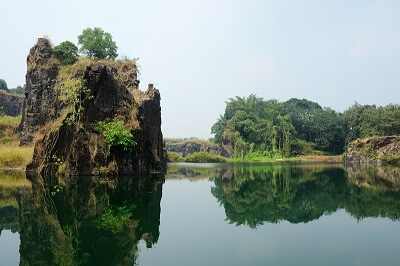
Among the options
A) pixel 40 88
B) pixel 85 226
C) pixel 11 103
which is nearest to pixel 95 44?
pixel 40 88

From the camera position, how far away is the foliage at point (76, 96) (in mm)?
19953

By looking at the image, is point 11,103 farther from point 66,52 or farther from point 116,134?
point 116,134

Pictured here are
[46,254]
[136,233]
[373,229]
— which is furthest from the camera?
[373,229]

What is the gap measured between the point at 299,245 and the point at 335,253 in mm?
683

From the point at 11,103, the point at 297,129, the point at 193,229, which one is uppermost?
the point at 11,103

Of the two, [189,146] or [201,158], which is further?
[189,146]

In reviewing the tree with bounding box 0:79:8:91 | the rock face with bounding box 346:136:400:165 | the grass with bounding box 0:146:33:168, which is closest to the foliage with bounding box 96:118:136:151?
the grass with bounding box 0:146:33:168

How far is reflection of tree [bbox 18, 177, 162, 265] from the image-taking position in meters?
5.63

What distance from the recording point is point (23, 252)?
230 inches

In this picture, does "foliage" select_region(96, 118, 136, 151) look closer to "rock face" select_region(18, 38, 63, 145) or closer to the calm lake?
the calm lake

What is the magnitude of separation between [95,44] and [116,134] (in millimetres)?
18918

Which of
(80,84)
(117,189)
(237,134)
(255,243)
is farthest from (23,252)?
(237,134)

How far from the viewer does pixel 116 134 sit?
771 inches

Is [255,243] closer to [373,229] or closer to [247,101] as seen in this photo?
[373,229]
